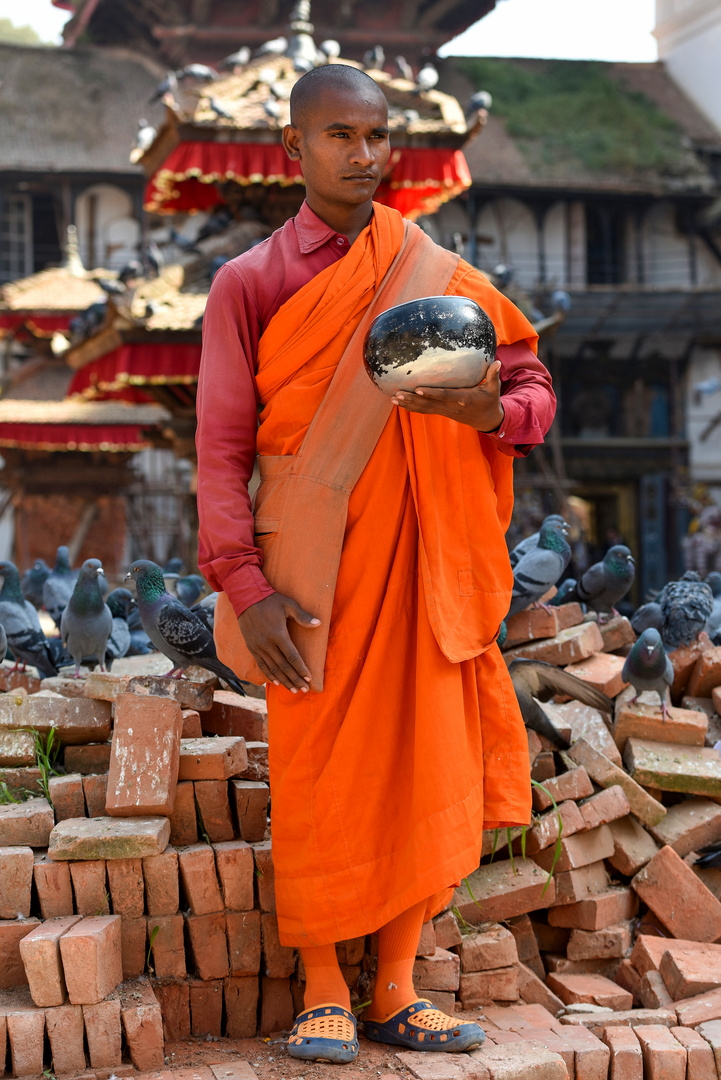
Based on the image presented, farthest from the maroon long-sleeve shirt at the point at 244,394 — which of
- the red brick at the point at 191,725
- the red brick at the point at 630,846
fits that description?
the red brick at the point at 630,846

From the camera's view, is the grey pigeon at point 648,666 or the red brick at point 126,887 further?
the grey pigeon at point 648,666

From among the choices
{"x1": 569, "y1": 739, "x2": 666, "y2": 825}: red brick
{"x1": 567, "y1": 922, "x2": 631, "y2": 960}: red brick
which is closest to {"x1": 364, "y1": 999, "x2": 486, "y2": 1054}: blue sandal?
{"x1": 567, "y1": 922, "x2": 631, "y2": 960}: red brick

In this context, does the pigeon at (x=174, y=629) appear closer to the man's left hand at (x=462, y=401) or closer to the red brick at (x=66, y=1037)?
the red brick at (x=66, y=1037)

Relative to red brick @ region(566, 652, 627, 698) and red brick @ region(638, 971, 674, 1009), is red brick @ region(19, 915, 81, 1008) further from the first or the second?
red brick @ region(566, 652, 627, 698)

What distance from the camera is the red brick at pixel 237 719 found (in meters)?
3.39

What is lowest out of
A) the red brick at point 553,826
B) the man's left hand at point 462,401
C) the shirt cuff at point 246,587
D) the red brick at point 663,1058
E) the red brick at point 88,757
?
the red brick at point 663,1058

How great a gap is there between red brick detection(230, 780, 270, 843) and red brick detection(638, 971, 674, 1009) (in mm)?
1254

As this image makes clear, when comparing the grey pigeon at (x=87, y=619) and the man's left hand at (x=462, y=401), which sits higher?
the man's left hand at (x=462, y=401)

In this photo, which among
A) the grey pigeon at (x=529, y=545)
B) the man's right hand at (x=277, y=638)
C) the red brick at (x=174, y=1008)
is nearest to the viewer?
the man's right hand at (x=277, y=638)

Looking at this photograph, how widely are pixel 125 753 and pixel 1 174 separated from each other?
58.5 feet

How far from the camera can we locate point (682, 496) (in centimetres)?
1862

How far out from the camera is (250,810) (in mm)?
2975

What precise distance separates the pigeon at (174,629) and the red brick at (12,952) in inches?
43.6

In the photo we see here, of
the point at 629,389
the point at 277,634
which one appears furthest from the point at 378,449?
the point at 629,389
